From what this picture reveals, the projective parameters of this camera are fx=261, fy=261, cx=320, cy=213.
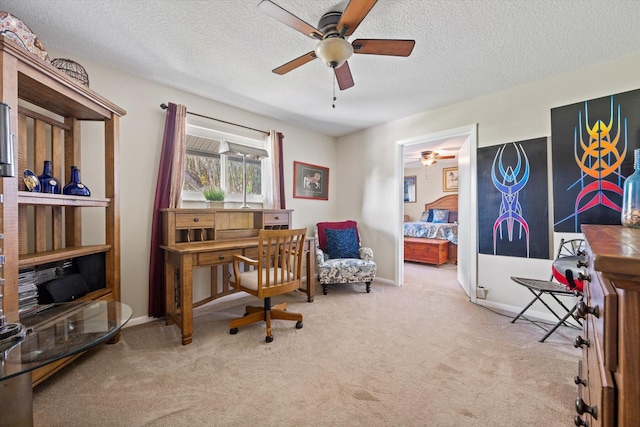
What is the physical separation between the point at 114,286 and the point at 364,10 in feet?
8.68

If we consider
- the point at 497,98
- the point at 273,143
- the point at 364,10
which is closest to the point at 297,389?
the point at 364,10

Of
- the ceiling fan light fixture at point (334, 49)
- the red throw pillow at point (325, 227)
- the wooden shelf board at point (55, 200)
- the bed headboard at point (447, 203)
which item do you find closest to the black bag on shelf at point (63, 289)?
the wooden shelf board at point (55, 200)

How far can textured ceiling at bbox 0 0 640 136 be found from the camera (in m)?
1.70

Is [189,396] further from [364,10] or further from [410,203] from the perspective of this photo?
[410,203]

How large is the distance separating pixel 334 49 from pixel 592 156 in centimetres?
254

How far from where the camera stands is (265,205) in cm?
360

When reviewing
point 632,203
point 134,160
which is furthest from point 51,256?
point 632,203

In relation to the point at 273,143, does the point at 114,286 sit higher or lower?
lower

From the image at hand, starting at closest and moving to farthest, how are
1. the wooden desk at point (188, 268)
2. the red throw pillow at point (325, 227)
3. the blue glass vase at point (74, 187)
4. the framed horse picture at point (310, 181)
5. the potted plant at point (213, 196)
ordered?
the blue glass vase at point (74, 187) < the wooden desk at point (188, 268) < the potted plant at point (213, 196) < the red throw pillow at point (325, 227) < the framed horse picture at point (310, 181)

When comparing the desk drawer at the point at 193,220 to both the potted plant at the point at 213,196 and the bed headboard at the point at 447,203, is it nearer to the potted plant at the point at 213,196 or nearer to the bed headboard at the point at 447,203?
the potted plant at the point at 213,196

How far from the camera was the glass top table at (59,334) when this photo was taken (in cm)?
89

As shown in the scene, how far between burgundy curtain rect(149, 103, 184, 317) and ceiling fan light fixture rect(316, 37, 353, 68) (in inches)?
69.8

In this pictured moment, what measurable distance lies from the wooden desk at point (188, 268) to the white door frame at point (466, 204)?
7.66 feet

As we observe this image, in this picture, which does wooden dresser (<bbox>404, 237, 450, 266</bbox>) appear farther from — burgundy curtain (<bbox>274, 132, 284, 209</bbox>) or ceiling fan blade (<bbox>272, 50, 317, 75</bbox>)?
ceiling fan blade (<bbox>272, 50, 317, 75</bbox>)
